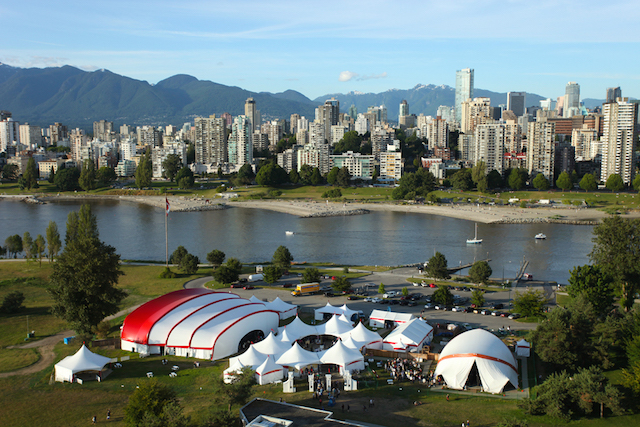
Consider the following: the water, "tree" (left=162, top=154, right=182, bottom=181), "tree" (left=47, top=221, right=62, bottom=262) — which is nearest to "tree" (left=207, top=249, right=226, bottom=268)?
the water

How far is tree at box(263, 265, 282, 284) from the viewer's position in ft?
77.9

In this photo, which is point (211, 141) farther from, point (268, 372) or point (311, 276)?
point (268, 372)

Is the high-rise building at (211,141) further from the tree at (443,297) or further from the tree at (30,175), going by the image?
the tree at (443,297)

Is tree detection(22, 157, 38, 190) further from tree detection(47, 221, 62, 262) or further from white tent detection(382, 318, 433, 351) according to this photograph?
white tent detection(382, 318, 433, 351)

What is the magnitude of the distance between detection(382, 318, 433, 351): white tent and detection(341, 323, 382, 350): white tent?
0.22 metres

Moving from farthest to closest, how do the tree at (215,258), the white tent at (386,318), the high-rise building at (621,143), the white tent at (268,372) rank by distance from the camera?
the high-rise building at (621,143)
the tree at (215,258)
the white tent at (386,318)
the white tent at (268,372)

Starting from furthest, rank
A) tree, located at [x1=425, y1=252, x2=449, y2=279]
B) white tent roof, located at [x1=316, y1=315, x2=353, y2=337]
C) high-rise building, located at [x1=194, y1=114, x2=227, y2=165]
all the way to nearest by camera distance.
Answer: high-rise building, located at [x1=194, y1=114, x2=227, y2=165] < tree, located at [x1=425, y1=252, x2=449, y2=279] < white tent roof, located at [x1=316, y1=315, x2=353, y2=337]

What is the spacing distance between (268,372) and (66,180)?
67.0 metres

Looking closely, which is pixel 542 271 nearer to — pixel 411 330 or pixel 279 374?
pixel 411 330

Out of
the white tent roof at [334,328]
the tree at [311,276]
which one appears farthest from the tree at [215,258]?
the white tent roof at [334,328]

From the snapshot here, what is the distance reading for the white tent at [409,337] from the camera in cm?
1571

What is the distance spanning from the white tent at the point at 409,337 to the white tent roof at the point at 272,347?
9.71 feet

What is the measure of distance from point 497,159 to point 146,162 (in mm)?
44190

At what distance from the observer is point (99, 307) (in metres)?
17.6
